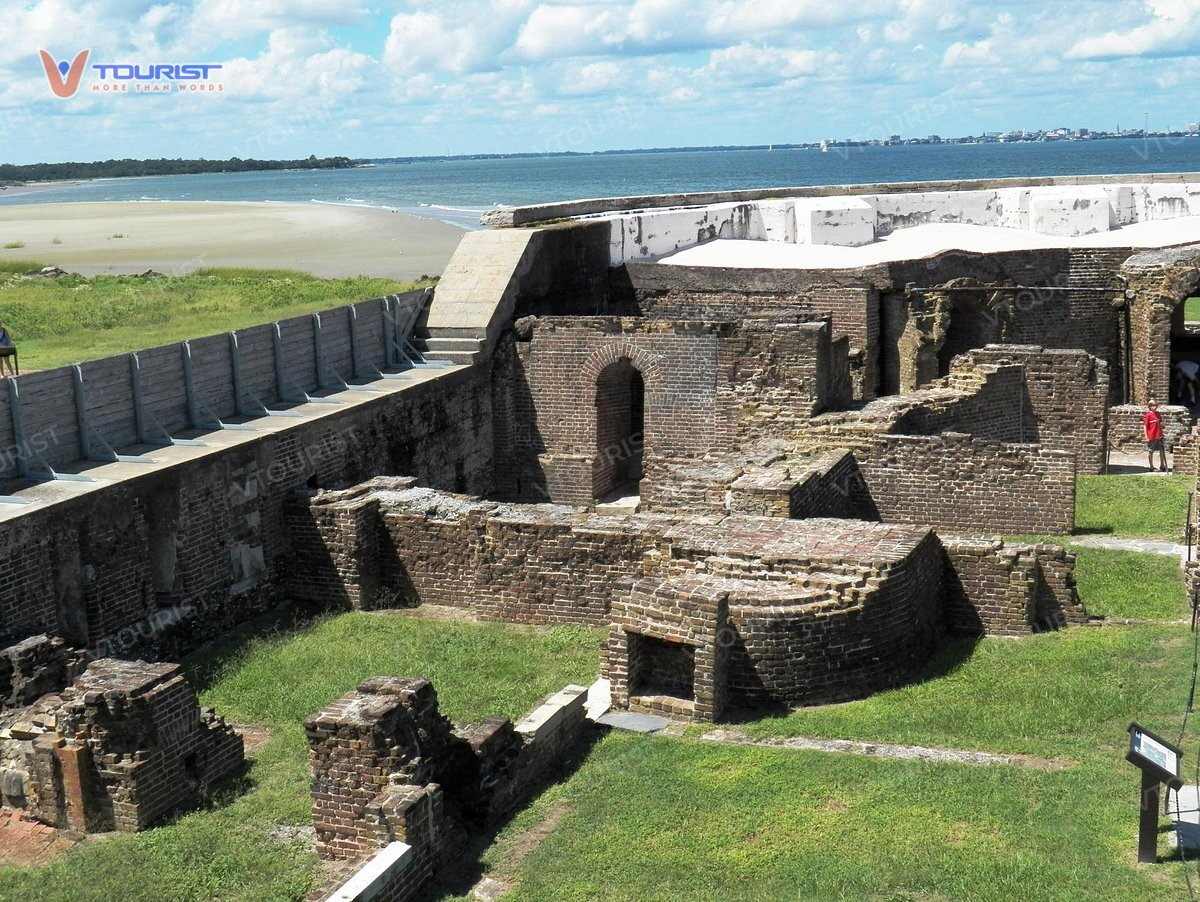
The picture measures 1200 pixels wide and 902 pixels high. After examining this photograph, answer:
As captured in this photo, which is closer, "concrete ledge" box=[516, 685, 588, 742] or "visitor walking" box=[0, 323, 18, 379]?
"concrete ledge" box=[516, 685, 588, 742]

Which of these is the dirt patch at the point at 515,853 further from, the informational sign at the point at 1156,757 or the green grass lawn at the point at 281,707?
the informational sign at the point at 1156,757

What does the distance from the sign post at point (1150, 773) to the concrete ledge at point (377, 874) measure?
4.64 m

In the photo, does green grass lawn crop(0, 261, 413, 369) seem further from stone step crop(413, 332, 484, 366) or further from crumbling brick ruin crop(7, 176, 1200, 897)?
crumbling brick ruin crop(7, 176, 1200, 897)

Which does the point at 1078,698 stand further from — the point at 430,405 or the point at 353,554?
the point at 430,405

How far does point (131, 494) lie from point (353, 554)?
8.91 ft

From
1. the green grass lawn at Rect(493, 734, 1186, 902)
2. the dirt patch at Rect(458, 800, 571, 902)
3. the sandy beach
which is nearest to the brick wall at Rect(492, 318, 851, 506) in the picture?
the green grass lawn at Rect(493, 734, 1186, 902)

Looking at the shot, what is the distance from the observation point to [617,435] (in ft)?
77.4

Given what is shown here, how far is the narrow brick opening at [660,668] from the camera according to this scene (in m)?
12.4

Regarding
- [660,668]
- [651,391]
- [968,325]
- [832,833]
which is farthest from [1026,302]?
[832,833]

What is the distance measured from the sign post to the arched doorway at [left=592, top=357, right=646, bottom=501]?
45.8 ft

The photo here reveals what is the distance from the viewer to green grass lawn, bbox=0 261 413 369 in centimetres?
2883

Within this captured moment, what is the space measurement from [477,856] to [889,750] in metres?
3.40

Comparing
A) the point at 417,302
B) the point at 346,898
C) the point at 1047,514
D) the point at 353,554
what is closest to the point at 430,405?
the point at 417,302

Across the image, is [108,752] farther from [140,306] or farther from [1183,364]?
[140,306]
